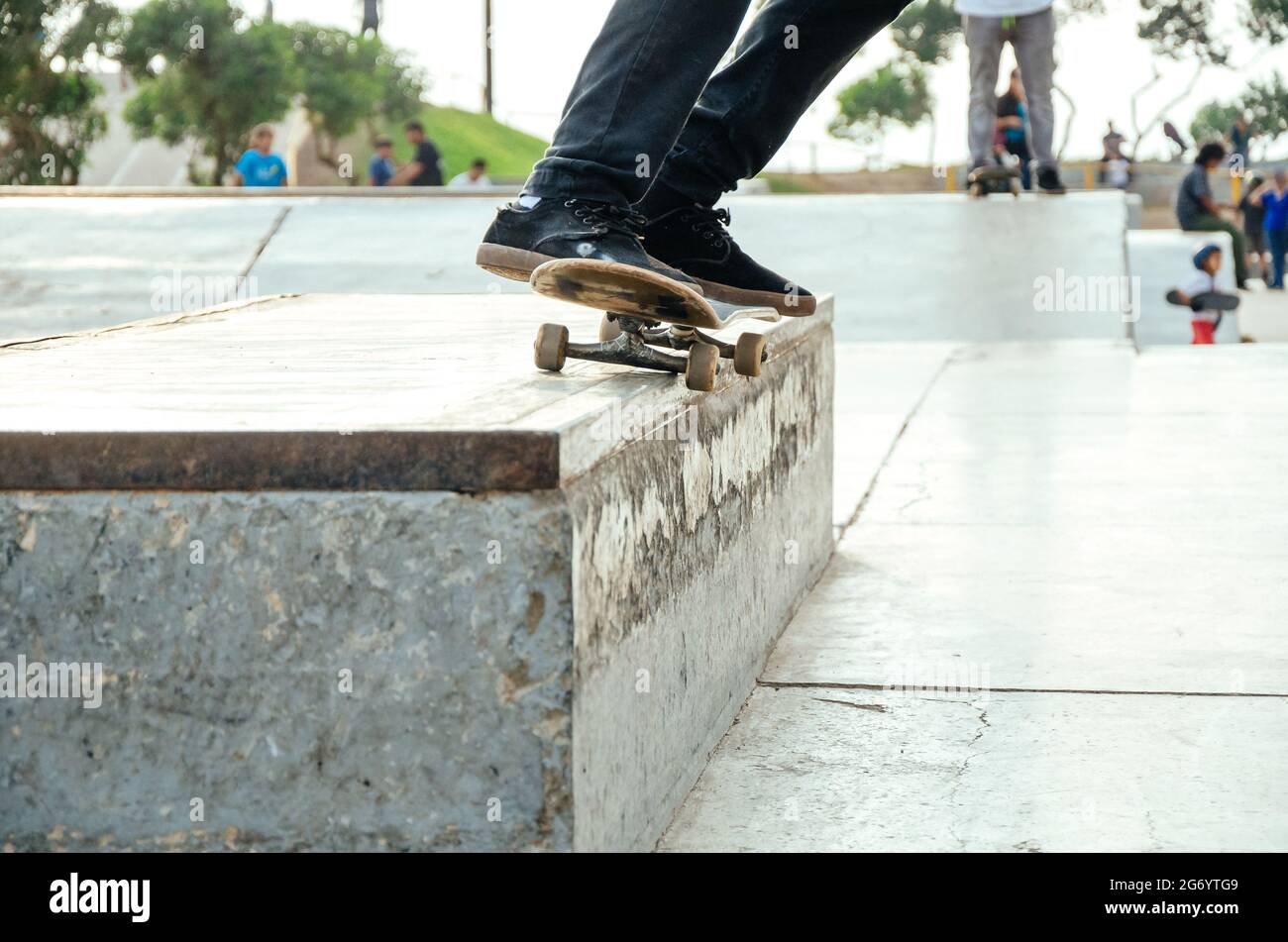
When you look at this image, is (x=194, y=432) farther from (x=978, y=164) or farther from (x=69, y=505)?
(x=978, y=164)

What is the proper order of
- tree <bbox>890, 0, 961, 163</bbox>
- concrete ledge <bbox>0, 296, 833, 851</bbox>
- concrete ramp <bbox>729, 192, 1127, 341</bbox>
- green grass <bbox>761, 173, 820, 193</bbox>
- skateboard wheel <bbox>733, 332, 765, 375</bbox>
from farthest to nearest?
tree <bbox>890, 0, 961, 163</bbox> < green grass <bbox>761, 173, 820, 193</bbox> < concrete ramp <bbox>729, 192, 1127, 341</bbox> < skateboard wheel <bbox>733, 332, 765, 375</bbox> < concrete ledge <bbox>0, 296, 833, 851</bbox>

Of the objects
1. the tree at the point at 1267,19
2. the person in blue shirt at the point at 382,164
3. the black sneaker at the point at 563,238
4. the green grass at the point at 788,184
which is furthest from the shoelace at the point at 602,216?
the tree at the point at 1267,19

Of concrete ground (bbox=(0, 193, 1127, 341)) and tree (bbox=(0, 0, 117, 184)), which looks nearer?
concrete ground (bbox=(0, 193, 1127, 341))

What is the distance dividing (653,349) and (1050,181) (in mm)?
8598

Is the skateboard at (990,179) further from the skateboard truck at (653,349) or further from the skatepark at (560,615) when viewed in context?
the skateboard truck at (653,349)

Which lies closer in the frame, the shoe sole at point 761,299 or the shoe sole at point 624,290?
the shoe sole at point 624,290

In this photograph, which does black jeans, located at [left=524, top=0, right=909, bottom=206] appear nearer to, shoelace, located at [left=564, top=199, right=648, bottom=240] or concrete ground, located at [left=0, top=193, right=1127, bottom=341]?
shoelace, located at [left=564, top=199, right=648, bottom=240]

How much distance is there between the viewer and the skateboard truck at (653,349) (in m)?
2.27

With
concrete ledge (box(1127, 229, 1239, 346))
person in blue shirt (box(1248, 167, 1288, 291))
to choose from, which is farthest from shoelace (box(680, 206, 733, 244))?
person in blue shirt (box(1248, 167, 1288, 291))

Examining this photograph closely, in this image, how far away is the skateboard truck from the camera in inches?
89.3

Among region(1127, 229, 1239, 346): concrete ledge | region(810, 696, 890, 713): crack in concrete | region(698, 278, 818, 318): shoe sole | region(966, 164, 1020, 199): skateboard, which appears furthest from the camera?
region(1127, 229, 1239, 346): concrete ledge

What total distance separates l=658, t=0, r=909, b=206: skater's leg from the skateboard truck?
0.46 meters

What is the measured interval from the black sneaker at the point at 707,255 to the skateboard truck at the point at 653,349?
0.99 feet
